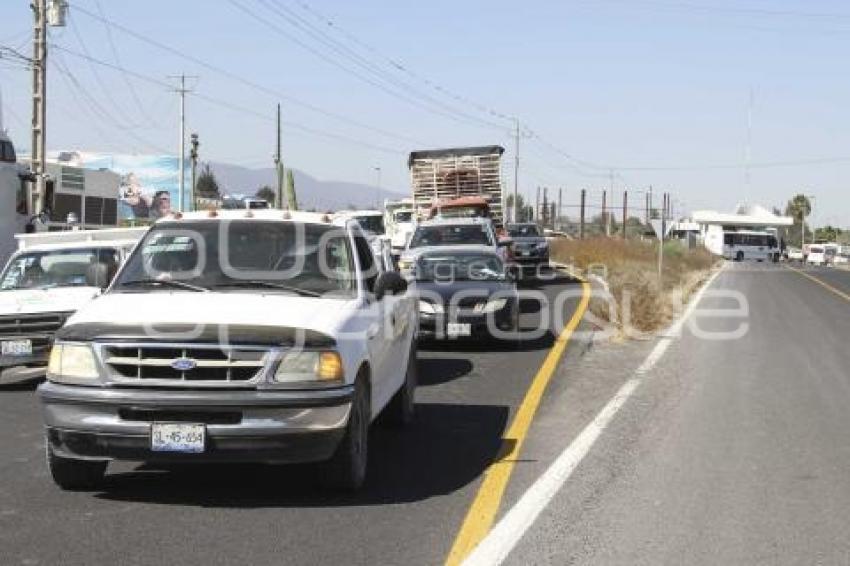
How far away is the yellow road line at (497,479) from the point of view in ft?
19.2

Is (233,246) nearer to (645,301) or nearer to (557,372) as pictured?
(557,372)

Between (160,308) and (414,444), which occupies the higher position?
(160,308)

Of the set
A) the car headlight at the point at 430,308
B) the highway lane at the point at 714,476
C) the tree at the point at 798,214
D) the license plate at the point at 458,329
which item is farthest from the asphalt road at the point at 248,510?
the tree at the point at 798,214

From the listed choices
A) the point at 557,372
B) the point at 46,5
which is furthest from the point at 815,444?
the point at 46,5

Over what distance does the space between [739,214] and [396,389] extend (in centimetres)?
13853

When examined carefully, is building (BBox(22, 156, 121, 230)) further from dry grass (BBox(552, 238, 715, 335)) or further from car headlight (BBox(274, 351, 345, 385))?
A: car headlight (BBox(274, 351, 345, 385))

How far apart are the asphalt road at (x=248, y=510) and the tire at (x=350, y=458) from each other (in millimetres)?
108

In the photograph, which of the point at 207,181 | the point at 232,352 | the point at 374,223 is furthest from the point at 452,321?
the point at 207,181

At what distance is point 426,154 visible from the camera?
32.8 metres

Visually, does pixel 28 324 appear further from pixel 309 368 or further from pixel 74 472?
pixel 309 368

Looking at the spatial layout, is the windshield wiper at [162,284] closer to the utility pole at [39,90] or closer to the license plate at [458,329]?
the license plate at [458,329]

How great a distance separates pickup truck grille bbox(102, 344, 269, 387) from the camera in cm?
621

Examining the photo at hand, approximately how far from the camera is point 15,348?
466 inches

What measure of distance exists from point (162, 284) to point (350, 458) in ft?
5.71
